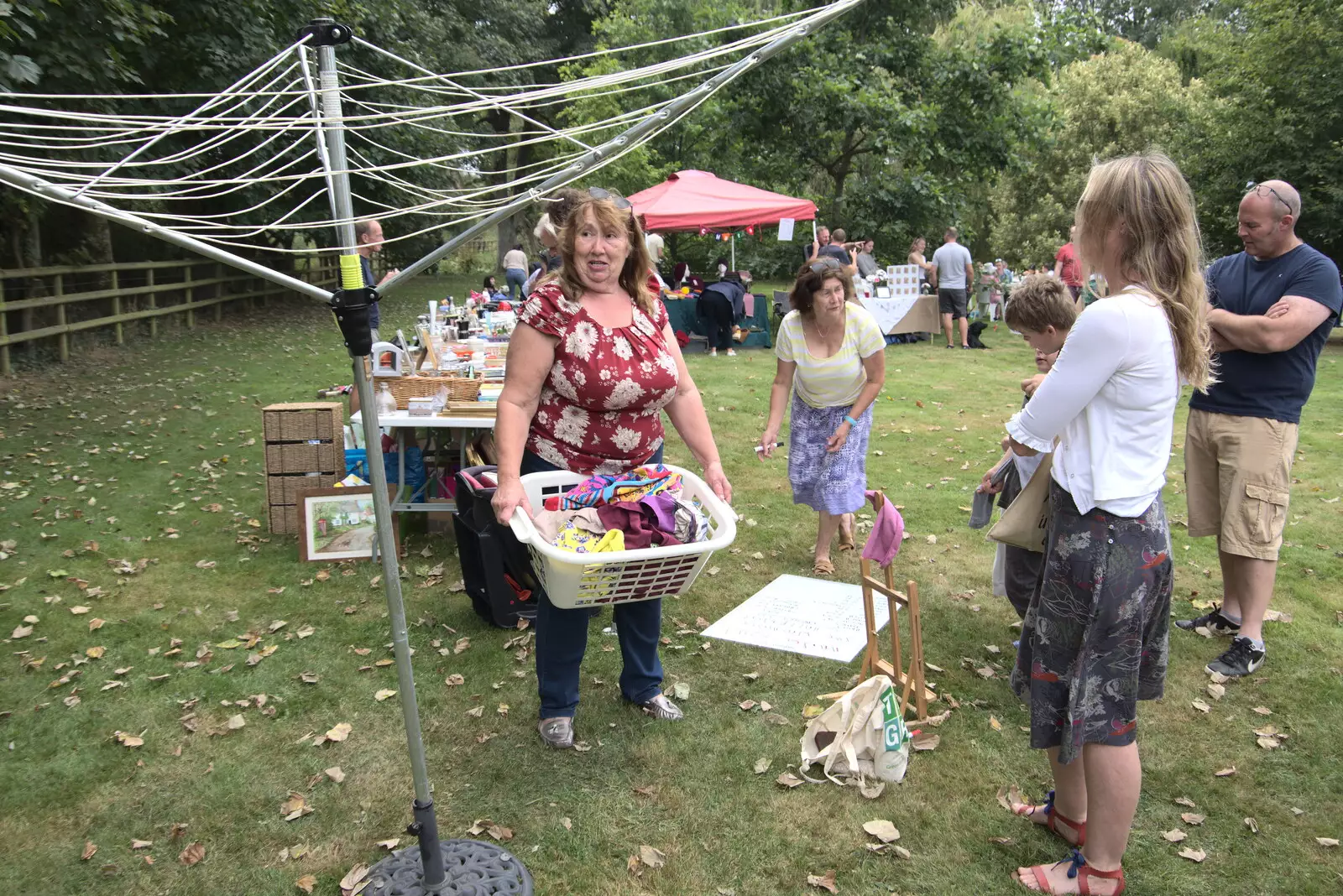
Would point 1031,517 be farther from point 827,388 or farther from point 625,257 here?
point 827,388

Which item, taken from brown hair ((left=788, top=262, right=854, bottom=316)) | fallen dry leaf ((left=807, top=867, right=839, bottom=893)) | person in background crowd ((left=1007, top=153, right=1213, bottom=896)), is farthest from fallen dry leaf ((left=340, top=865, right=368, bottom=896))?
brown hair ((left=788, top=262, right=854, bottom=316))

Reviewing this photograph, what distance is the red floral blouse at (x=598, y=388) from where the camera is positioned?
318 centimetres

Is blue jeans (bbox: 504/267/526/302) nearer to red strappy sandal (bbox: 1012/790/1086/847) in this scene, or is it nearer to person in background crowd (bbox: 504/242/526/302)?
person in background crowd (bbox: 504/242/526/302)

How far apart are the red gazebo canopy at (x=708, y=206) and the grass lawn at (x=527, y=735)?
319 inches

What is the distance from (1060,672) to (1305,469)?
20.1 ft

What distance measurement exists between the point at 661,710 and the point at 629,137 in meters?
2.30

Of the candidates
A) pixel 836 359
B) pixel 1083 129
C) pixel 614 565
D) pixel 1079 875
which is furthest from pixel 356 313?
pixel 1083 129

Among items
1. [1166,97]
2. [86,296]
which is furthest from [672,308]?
[1166,97]

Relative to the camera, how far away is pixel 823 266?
15.6 feet

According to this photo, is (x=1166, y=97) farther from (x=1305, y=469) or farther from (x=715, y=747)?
(x=715, y=747)

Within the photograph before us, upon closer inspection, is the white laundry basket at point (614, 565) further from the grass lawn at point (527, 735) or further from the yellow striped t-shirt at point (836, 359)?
the yellow striped t-shirt at point (836, 359)

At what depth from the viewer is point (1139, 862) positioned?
289 centimetres

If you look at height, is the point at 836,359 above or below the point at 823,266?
below

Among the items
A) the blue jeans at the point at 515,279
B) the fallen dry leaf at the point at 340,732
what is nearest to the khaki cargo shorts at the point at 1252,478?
the fallen dry leaf at the point at 340,732
